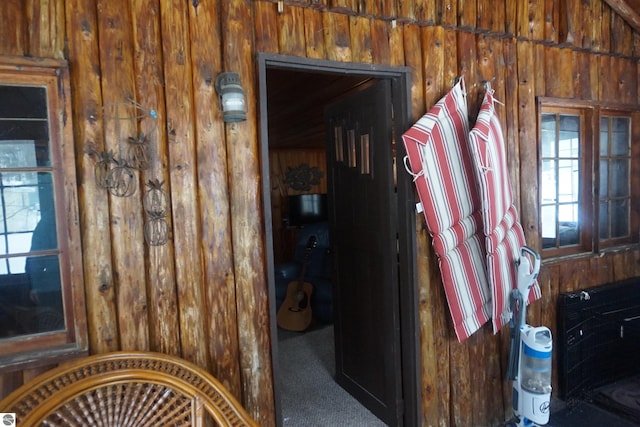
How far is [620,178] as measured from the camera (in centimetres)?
305

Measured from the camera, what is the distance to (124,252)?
63.9 inches

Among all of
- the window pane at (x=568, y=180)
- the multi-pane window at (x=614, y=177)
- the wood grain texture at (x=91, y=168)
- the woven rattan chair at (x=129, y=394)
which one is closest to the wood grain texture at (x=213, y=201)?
the woven rattan chair at (x=129, y=394)

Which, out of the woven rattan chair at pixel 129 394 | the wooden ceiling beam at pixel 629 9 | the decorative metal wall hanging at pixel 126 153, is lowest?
the woven rattan chair at pixel 129 394

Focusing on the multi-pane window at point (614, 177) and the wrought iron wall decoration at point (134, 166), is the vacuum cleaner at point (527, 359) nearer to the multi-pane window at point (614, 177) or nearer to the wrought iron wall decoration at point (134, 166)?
the multi-pane window at point (614, 177)

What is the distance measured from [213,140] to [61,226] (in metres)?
0.70

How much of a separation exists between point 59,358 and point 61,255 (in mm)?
409

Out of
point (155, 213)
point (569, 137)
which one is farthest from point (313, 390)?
point (569, 137)

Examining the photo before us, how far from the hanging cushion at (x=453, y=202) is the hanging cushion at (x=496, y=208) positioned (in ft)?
0.31

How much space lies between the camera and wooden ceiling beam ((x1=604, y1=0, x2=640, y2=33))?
9.05 ft

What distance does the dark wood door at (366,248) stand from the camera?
7.57 feet

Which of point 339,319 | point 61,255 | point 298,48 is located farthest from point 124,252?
point 339,319

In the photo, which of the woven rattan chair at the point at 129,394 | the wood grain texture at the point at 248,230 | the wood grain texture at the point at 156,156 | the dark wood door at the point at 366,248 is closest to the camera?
the woven rattan chair at the point at 129,394

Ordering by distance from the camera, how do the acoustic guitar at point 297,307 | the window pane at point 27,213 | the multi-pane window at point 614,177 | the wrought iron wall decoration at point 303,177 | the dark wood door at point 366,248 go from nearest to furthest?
1. the window pane at point 27,213
2. the dark wood door at point 366,248
3. the multi-pane window at point 614,177
4. the acoustic guitar at point 297,307
5. the wrought iron wall decoration at point 303,177

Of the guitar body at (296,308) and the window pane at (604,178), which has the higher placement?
the window pane at (604,178)
